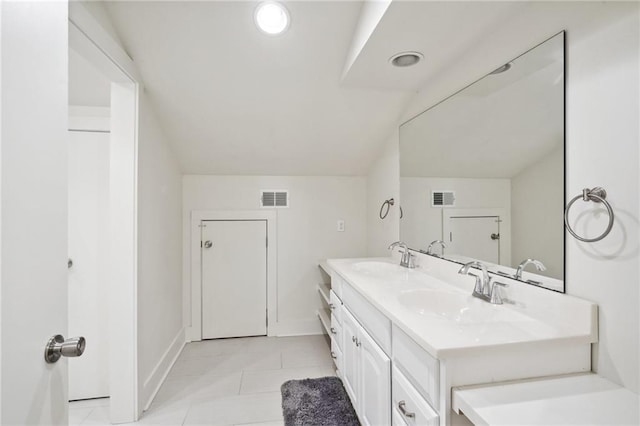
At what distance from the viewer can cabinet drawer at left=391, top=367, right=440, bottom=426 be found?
896mm

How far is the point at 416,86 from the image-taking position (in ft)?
6.32

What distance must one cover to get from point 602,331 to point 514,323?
0.23 meters

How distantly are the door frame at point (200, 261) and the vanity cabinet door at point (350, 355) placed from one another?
1.23 meters

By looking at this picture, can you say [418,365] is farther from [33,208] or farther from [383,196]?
[383,196]

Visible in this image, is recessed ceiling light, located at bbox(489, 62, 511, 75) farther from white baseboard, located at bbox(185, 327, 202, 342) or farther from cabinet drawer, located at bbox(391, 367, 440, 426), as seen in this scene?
white baseboard, located at bbox(185, 327, 202, 342)

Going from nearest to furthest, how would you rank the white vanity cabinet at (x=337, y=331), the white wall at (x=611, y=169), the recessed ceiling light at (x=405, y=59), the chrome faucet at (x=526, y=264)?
the white wall at (x=611, y=169)
the chrome faucet at (x=526, y=264)
the recessed ceiling light at (x=405, y=59)
the white vanity cabinet at (x=337, y=331)

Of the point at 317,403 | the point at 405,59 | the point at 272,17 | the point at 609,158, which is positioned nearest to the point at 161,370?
the point at 317,403

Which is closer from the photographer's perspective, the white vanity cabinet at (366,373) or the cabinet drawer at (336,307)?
the white vanity cabinet at (366,373)

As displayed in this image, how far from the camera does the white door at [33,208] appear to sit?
60 cm

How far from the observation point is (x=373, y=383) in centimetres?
135

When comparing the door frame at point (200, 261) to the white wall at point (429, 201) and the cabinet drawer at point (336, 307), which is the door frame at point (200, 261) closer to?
the cabinet drawer at point (336, 307)


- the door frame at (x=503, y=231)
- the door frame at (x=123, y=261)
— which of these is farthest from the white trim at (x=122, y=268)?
the door frame at (x=503, y=231)

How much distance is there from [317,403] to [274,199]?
1799mm

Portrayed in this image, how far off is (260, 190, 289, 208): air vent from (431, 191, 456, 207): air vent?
1536mm
